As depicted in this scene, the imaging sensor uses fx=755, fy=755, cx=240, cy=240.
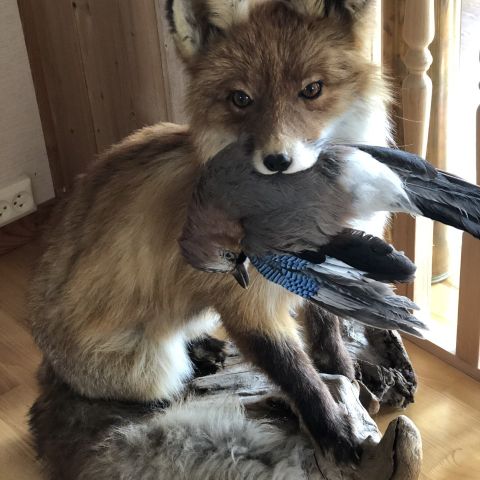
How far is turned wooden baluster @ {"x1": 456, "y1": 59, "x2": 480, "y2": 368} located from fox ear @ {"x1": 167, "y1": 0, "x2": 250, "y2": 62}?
2.51ft

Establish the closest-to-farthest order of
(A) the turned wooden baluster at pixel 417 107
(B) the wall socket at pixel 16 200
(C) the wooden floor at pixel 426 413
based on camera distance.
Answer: (A) the turned wooden baluster at pixel 417 107 < (C) the wooden floor at pixel 426 413 < (B) the wall socket at pixel 16 200

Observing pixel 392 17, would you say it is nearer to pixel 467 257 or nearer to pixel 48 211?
pixel 467 257

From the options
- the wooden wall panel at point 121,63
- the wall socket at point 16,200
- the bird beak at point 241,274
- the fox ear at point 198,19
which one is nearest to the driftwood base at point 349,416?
the bird beak at point 241,274

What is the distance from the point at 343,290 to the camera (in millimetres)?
1123

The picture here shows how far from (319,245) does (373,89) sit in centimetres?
28

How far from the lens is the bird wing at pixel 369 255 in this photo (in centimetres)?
106

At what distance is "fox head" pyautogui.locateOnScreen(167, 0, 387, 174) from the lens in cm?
111

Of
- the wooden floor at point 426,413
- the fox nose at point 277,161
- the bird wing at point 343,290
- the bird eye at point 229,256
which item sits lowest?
the wooden floor at point 426,413

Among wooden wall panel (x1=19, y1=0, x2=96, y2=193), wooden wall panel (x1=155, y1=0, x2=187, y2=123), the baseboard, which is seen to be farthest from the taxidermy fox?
the baseboard

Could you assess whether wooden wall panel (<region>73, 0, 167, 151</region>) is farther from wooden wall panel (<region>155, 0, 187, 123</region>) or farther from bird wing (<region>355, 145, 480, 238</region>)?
bird wing (<region>355, 145, 480, 238</region>)

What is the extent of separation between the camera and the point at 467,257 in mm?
1704

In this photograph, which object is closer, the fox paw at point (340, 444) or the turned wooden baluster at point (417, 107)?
the fox paw at point (340, 444)

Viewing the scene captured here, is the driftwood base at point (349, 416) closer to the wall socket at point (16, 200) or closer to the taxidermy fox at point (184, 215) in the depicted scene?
the taxidermy fox at point (184, 215)

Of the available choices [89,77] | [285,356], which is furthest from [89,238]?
[89,77]
